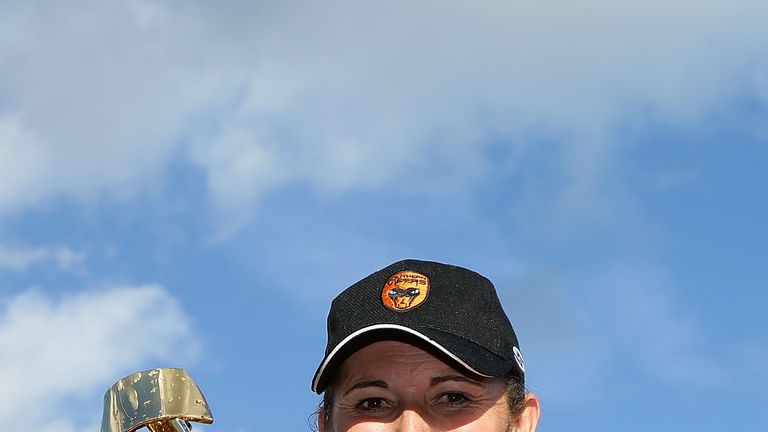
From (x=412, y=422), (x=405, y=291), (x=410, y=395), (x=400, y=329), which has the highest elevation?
(x=405, y=291)

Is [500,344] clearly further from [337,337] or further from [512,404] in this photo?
[337,337]

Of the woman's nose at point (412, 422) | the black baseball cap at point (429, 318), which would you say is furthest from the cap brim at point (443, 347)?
the woman's nose at point (412, 422)

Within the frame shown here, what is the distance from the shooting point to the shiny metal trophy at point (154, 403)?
4789 mm

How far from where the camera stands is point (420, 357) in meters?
4.91

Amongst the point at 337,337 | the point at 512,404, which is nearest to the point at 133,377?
the point at 337,337

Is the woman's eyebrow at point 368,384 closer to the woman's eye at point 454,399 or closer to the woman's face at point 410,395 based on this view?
the woman's face at point 410,395

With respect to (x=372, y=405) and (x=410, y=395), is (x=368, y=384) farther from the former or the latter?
(x=410, y=395)

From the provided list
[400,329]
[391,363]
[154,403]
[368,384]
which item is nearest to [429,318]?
[400,329]

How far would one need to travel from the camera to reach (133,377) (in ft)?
15.9

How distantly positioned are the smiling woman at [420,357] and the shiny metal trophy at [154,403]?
22.8 inches

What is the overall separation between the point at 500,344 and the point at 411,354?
1.23 feet

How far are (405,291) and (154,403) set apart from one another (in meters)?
1.13

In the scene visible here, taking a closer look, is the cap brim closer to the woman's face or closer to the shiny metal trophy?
the woman's face

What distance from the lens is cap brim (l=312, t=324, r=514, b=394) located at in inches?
188
